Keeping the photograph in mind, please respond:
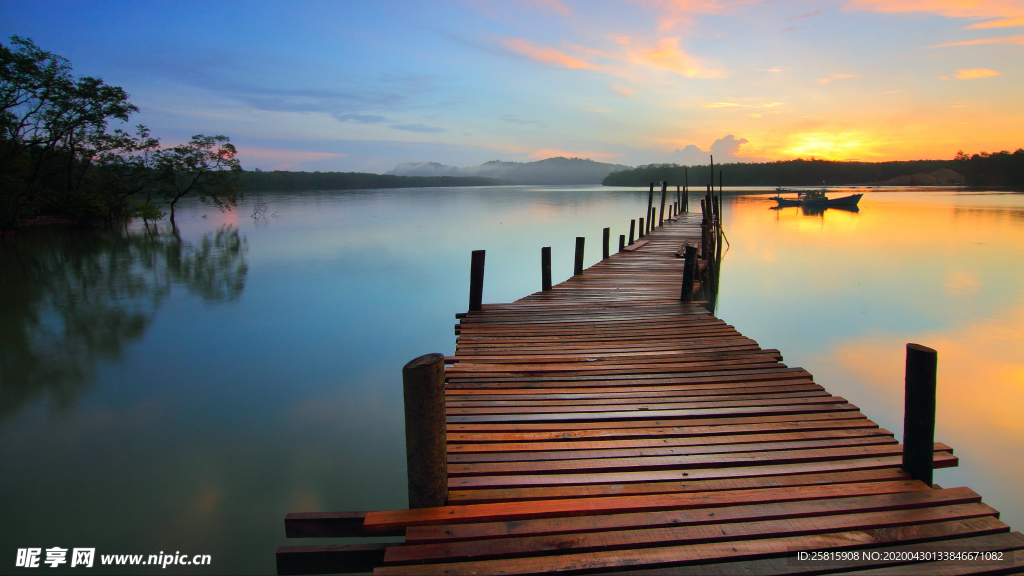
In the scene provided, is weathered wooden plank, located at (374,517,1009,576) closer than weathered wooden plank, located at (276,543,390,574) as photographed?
Yes

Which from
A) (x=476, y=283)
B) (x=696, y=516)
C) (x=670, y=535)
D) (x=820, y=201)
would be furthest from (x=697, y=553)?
(x=820, y=201)

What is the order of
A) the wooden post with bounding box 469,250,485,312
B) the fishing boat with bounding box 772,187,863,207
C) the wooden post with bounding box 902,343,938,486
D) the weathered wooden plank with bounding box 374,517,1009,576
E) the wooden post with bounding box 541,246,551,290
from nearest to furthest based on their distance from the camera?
the weathered wooden plank with bounding box 374,517,1009,576 < the wooden post with bounding box 902,343,938,486 < the wooden post with bounding box 469,250,485,312 < the wooden post with bounding box 541,246,551,290 < the fishing boat with bounding box 772,187,863,207

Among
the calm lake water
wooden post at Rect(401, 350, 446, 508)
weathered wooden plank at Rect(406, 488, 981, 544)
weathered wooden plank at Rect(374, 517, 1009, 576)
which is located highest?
wooden post at Rect(401, 350, 446, 508)

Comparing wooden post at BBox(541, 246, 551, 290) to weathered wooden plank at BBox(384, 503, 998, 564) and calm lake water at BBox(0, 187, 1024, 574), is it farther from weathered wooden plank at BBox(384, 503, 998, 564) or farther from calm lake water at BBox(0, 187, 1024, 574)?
weathered wooden plank at BBox(384, 503, 998, 564)

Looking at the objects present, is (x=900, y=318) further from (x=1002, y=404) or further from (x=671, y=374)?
(x=671, y=374)

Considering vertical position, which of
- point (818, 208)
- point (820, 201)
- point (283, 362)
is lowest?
point (283, 362)

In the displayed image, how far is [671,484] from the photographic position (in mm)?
2885

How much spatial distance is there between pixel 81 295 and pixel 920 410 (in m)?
17.1

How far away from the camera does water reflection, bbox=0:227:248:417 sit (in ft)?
25.9

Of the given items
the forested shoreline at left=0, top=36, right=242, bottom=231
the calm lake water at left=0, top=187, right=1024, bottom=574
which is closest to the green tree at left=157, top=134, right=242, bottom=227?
the forested shoreline at left=0, top=36, right=242, bottom=231

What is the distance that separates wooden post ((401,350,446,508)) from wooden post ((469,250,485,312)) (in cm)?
486

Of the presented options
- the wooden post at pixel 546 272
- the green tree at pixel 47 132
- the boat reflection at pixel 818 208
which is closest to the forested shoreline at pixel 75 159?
the green tree at pixel 47 132

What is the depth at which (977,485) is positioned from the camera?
5.42 m

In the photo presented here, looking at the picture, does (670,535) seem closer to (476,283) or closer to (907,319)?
(476,283)
